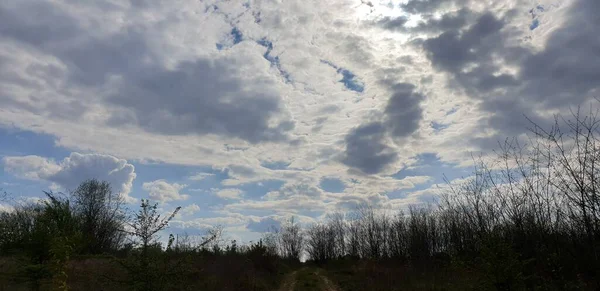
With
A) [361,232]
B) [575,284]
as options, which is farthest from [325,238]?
[575,284]

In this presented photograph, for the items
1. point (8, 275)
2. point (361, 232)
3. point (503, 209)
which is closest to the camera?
point (503, 209)

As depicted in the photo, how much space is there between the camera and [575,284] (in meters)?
12.7

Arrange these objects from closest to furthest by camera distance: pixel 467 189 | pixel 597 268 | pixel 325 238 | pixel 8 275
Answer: pixel 597 268 → pixel 8 275 → pixel 467 189 → pixel 325 238

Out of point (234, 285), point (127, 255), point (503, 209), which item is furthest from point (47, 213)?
point (503, 209)

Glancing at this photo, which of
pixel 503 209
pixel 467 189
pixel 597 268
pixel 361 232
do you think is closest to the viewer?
pixel 597 268

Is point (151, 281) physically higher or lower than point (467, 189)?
lower

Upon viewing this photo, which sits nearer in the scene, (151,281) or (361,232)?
(151,281)

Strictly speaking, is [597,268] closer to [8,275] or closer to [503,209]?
[503,209]

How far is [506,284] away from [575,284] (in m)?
4.19

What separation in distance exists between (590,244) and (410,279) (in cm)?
1421

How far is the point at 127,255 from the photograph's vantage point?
11.1 metres

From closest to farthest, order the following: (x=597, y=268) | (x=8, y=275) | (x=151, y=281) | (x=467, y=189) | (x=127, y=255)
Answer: (x=151, y=281) < (x=127, y=255) < (x=597, y=268) < (x=8, y=275) < (x=467, y=189)

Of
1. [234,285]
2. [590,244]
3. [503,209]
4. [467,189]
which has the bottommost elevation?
[234,285]

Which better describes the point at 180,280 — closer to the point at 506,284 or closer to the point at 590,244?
the point at 506,284
